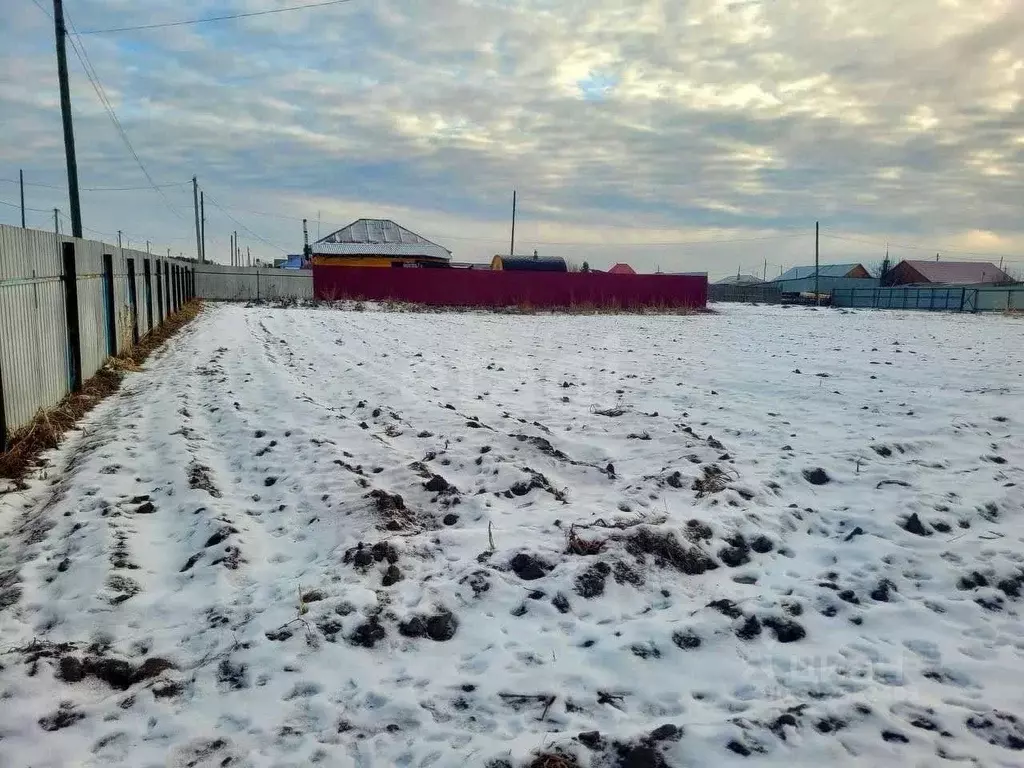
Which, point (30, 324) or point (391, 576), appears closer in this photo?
point (391, 576)

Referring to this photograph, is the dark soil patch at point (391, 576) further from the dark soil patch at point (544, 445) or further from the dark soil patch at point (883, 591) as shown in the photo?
the dark soil patch at point (883, 591)

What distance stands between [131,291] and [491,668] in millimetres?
11546

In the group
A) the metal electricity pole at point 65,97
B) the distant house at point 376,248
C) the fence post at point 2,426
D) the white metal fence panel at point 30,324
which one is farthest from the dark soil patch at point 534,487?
the distant house at point 376,248

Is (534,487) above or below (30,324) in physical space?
below

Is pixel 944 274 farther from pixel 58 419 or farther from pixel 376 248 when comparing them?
pixel 58 419

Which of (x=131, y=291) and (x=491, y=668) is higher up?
(x=131, y=291)

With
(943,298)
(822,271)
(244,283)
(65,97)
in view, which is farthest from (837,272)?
(65,97)

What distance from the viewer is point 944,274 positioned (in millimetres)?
69125

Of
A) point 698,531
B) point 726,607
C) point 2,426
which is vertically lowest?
point 726,607

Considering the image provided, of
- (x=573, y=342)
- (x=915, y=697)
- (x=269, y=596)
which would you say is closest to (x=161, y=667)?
(x=269, y=596)

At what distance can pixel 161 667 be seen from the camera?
108 inches

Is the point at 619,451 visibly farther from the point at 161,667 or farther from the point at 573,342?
the point at 573,342

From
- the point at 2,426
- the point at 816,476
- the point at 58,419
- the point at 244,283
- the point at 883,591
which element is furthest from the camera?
the point at 244,283

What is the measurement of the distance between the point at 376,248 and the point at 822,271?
167 feet
